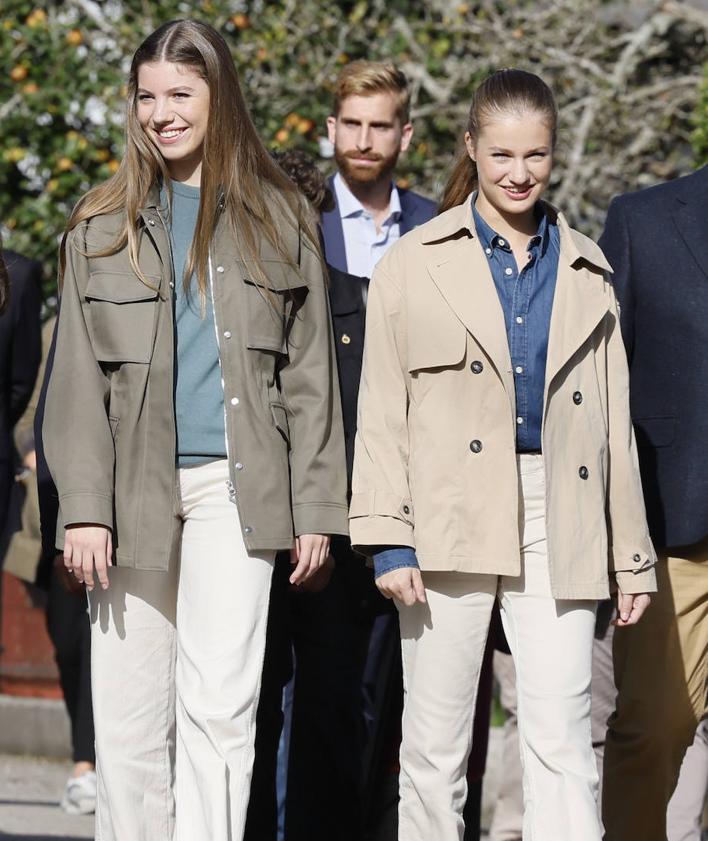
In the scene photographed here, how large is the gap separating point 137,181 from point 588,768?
5.80 feet

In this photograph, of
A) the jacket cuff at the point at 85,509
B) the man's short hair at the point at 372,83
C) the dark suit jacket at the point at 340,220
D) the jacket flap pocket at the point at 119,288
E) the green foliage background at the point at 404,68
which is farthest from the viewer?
the green foliage background at the point at 404,68

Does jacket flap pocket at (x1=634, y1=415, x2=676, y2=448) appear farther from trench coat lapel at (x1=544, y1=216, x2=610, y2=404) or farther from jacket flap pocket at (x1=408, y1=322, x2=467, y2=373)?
jacket flap pocket at (x1=408, y1=322, x2=467, y2=373)

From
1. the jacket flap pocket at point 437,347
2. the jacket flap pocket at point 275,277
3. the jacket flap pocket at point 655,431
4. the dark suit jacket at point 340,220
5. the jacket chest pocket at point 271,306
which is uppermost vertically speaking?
the dark suit jacket at point 340,220

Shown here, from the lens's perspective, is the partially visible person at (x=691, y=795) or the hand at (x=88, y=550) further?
the partially visible person at (x=691, y=795)

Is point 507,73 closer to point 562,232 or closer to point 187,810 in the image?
point 562,232

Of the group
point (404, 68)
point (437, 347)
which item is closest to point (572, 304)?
point (437, 347)

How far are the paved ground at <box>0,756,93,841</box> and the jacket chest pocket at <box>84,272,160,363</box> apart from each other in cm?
220

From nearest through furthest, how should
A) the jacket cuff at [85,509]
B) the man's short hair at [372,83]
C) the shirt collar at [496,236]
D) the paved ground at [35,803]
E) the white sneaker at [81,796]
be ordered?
1. the jacket cuff at [85,509]
2. the shirt collar at [496,236]
3. the man's short hair at [372,83]
4. the paved ground at [35,803]
5. the white sneaker at [81,796]

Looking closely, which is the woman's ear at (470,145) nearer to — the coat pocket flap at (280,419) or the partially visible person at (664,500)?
the partially visible person at (664,500)

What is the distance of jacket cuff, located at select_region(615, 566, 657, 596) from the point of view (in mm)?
3746

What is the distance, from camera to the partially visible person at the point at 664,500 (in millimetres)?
4156

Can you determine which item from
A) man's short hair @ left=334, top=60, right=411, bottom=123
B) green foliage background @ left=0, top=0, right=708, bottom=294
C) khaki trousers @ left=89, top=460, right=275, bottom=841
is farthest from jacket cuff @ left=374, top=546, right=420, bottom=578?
green foliage background @ left=0, top=0, right=708, bottom=294

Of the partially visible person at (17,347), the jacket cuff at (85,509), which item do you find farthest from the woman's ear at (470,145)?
the partially visible person at (17,347)

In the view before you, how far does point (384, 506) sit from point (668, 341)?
1.05 meters
